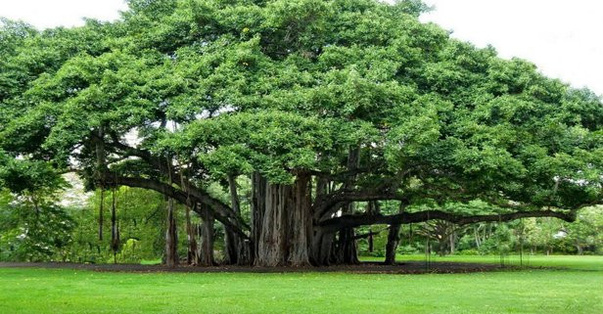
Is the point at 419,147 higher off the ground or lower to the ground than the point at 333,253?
higher

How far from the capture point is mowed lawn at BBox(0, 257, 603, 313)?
1000 cm

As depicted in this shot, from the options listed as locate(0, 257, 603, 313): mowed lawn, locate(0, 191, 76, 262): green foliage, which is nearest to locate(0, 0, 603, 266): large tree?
locate(0, 257, 603, 313): mowed lawn

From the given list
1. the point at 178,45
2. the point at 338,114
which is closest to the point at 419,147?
the point at 338,114

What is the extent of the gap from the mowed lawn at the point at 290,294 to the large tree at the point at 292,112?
10.5 ft

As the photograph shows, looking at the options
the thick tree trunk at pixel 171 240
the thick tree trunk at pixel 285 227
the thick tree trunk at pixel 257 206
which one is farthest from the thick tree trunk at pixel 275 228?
the thick tree trunk at pixel 171 240

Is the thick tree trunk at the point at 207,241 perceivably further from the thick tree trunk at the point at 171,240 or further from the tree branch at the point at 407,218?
the tree branch at the point at 407,218

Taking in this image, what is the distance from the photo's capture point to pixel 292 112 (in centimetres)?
1753

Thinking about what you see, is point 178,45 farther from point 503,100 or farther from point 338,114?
point 503,100

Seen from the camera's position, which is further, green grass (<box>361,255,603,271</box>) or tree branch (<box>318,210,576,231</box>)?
green grass (<box>361,255,603,271</box>)

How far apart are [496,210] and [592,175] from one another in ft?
51.4

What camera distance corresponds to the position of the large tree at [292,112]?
57.0 ft

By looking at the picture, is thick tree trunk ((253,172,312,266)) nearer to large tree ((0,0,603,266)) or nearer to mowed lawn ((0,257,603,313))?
large tree ((0,0,603,266))

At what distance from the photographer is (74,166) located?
71.4ft

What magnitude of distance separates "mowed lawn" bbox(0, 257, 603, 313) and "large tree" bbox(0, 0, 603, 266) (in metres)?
3.20
